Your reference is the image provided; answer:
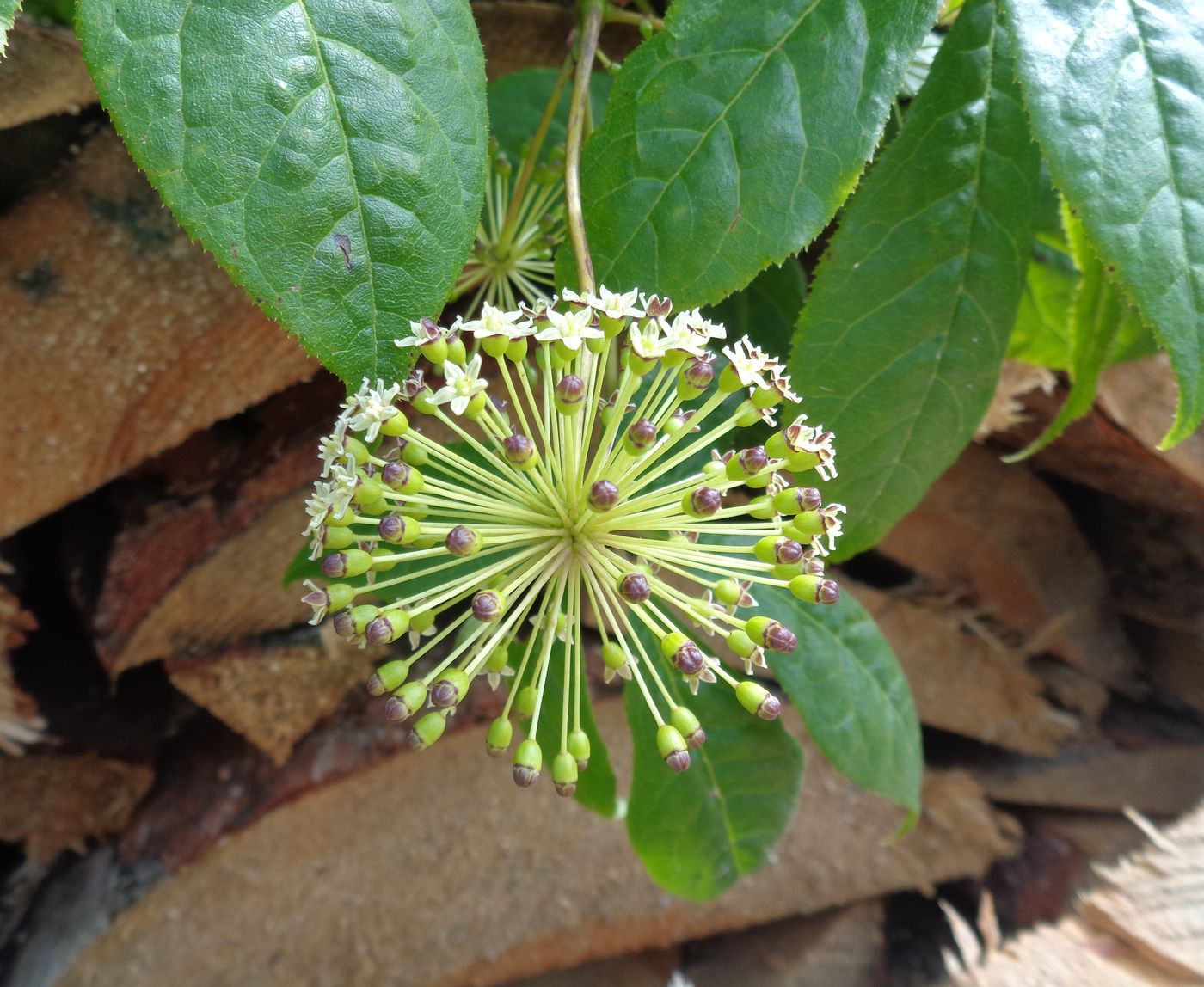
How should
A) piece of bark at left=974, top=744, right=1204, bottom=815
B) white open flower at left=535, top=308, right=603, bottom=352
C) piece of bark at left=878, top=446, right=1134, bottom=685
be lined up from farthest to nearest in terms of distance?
piece of bark at left=974, top=744, right=1204, bottom=815
piece of bark at left=878, top=446, right=1134, bottom=685
white open flower at left=535, top=308, right=603, bottom=352

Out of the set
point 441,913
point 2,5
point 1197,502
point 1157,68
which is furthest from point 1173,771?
point 2,5

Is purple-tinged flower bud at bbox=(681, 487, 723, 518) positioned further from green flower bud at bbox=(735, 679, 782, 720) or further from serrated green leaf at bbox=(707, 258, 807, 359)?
serrated green leaf at bbox=(707, 258, 807, 359)

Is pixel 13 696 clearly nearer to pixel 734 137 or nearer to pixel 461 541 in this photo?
pixel 461 541

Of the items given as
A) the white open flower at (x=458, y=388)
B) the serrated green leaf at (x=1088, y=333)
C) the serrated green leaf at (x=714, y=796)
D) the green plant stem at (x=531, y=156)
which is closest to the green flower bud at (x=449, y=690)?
the white open flower at (x=458, y=388)

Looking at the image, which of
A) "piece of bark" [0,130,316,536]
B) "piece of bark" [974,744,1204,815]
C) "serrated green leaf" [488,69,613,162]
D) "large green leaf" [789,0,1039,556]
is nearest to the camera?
"large green leaf" [789,0,1039,556]

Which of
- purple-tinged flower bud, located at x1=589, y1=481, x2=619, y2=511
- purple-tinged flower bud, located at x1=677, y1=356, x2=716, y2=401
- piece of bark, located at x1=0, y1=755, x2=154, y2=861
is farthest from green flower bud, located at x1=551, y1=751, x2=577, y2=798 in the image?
piece of bark, located at x1=0, y1=755, x2=154, y2=861

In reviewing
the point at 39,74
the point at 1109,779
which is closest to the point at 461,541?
the point at 39,74
